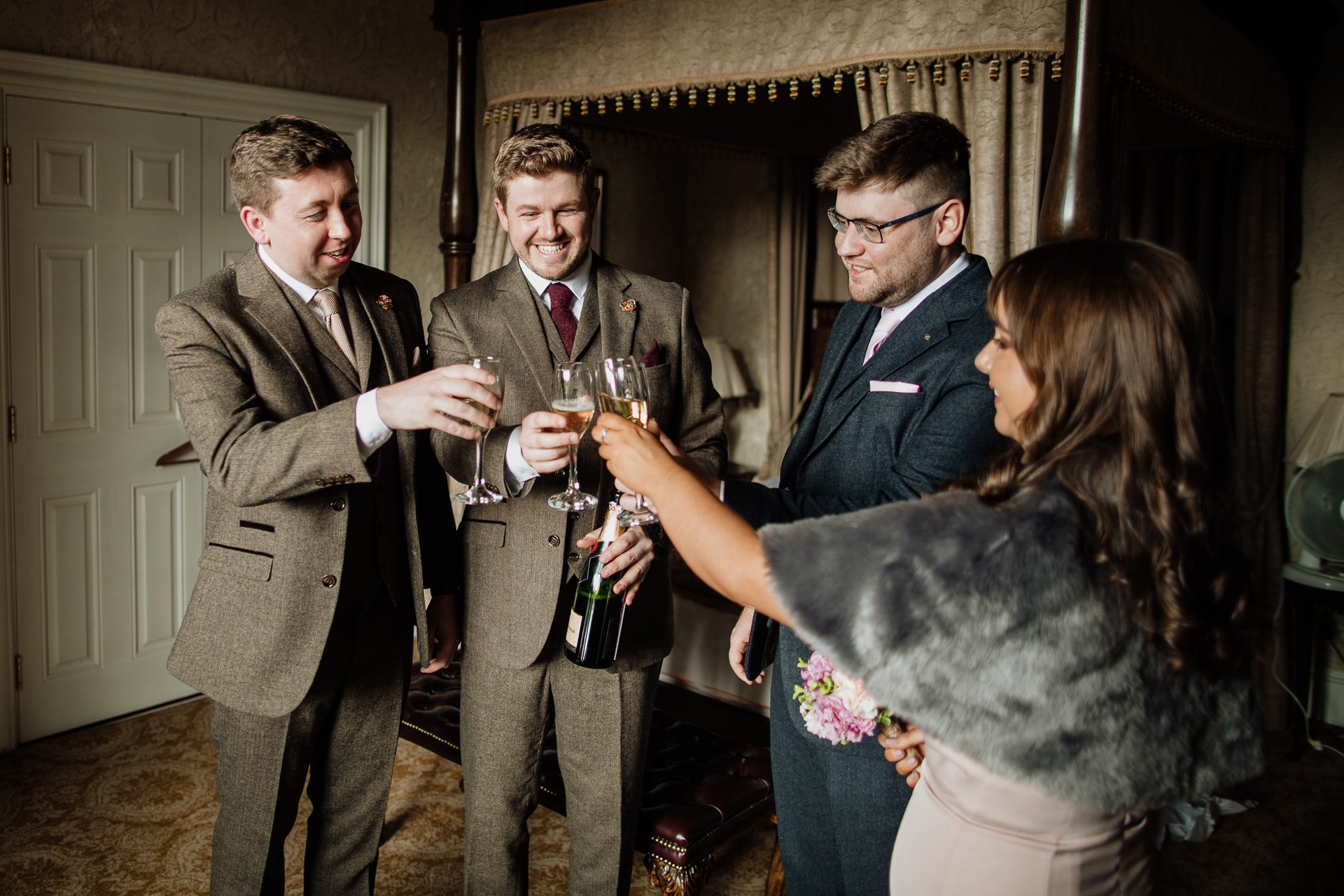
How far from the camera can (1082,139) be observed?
8.14 feet

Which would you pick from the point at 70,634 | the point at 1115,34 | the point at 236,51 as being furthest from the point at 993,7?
the point at 70,634

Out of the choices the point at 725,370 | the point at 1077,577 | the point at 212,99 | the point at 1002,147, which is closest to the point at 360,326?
the point at 1077,577

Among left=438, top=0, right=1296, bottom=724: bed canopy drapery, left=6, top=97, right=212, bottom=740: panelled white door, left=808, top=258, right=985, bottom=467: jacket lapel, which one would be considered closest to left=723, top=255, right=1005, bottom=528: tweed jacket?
left=808, top=258, right=985, bottom=467: jacket lapel

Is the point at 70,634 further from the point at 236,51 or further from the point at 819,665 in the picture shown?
the point at 819,665

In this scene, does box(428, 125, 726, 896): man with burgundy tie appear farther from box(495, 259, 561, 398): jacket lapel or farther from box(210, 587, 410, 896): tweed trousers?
box(210, 587, 410, 896): tweed trousers

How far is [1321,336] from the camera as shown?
Answer: 426cm

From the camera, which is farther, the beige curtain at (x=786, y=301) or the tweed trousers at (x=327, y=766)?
the beige curtain at (x=786, y=301)

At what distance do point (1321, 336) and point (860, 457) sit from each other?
12.0 ft

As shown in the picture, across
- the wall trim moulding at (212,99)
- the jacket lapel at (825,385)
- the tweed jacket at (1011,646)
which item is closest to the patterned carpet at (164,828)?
the jacket lapel at (825,385)

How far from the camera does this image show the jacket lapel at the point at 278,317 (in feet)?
5.98

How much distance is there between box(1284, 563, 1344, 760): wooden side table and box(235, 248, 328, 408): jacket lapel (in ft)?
12.5

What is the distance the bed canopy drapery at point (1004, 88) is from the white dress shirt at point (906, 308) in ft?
2.88

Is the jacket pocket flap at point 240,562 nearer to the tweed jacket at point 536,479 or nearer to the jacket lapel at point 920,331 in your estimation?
the tweed jacket at point 536,479

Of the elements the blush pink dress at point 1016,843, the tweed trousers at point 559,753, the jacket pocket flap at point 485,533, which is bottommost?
the tweed trousers at point 559,753
